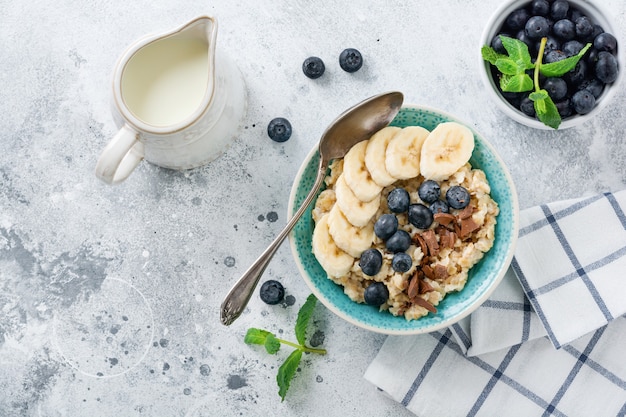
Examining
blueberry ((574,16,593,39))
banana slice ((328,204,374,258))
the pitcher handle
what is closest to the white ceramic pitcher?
the pitcher handle

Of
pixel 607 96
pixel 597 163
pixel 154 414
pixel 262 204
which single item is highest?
pixel 607 96

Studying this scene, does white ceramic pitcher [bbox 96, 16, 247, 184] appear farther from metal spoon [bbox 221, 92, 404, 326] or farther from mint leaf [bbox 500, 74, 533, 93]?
mint leaf [bbox 500, 74, 533, 93]

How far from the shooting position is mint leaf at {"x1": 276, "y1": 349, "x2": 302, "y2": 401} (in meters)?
1.68

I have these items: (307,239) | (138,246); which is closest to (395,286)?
(307,239)

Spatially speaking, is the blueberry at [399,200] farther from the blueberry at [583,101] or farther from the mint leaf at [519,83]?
the blueberry at [583,101]

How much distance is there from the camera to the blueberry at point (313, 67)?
1.70m

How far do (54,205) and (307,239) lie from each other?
0.68 metres

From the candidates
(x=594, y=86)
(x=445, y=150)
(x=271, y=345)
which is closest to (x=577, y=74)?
(x=594, y=86)

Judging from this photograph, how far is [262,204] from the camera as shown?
175 centimetres

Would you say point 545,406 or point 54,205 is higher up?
point 54,205

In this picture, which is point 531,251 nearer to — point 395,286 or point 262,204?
point 395,286

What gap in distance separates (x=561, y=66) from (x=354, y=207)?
21.2 inches

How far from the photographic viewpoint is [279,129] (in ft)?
5.55

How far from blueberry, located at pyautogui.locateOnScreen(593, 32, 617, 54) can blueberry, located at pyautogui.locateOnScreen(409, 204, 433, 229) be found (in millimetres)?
546
